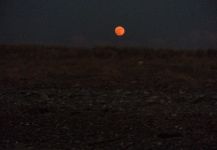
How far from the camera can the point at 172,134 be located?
11992mm

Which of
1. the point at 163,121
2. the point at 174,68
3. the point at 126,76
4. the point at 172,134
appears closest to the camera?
the point at 172,134

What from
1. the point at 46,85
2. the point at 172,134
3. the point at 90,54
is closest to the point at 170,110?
the point at 172,134

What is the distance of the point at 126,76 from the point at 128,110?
16.4 ft

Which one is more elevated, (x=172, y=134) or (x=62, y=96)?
(x=62, y=96)

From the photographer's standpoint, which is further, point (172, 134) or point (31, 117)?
point (31, 117)

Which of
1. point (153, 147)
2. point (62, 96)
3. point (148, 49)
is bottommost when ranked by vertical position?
point (153, 147)

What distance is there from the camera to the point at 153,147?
36.9ft

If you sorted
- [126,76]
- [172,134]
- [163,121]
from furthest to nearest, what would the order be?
[126,76], [163,121], [172,134]

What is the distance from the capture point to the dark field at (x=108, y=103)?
39.0 feet

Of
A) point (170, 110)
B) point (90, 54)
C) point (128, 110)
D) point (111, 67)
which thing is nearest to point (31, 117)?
point (128, 110)

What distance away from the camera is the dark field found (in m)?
11.9

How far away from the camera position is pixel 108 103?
47.7 ft

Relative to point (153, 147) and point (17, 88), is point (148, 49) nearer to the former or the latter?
point (17, 88)

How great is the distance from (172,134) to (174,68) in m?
8.57
